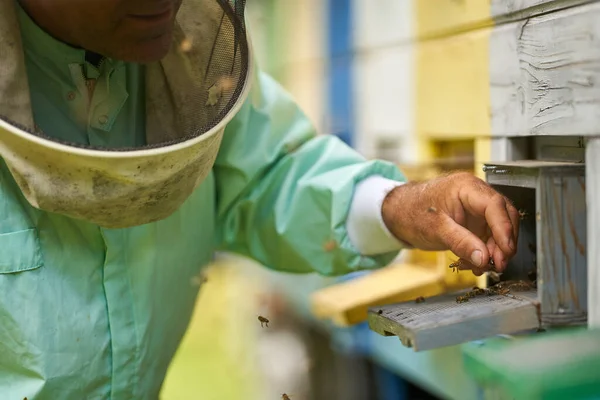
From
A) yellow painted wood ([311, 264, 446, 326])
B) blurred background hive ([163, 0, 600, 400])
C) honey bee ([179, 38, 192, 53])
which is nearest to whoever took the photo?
blurred background hive ([163, 0, 600, 400])

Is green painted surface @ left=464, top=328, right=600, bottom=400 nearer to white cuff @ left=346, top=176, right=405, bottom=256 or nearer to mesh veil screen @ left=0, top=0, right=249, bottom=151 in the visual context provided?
white cuff @ left=346, top=176, right=405, bottom=256

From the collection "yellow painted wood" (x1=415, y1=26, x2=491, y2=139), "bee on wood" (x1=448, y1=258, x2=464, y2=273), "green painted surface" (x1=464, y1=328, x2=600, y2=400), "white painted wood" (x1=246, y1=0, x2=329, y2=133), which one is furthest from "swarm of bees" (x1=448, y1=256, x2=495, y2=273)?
"white painted wood" (x1=246, y1=0, x2=329, y2=133)

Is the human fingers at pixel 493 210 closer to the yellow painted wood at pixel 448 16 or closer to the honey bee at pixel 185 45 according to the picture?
the yellow painted wood at pixel 448 16

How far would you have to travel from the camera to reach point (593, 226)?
0.70 meters

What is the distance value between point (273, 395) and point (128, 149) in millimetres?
899

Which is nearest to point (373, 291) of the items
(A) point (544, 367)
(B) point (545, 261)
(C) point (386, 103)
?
(C) point (386, 103)

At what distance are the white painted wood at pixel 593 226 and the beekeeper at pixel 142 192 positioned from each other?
0.09 meters

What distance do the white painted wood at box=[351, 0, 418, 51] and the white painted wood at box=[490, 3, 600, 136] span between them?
0.51 m

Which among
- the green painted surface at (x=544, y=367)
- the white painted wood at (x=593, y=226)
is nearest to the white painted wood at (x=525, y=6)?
the white painted wood at (x=593, y=226)

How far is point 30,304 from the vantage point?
0.82 meters

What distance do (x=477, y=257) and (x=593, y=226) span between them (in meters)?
0.13

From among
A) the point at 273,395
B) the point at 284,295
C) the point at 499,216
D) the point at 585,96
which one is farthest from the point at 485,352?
the point at 284,295

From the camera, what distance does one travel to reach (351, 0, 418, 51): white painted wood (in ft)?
4.60

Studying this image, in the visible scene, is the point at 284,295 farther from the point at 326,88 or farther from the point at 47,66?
the point at 47,66
